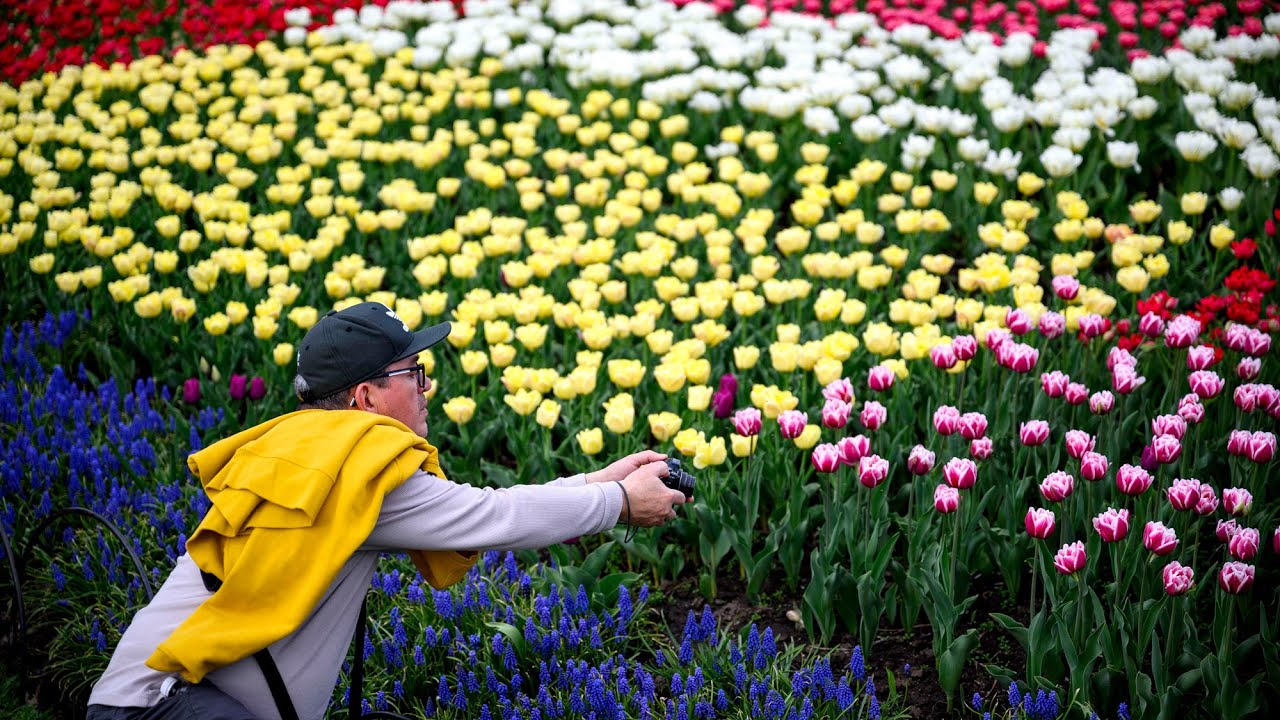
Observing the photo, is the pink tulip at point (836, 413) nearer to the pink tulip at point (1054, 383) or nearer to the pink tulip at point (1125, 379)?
the pink tulip at point (1054, 383)

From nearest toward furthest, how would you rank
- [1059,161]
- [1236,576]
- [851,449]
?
1. [1236,576]
2. [851,449]
3. [1059,161]

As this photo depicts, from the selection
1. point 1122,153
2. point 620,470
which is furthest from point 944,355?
point 1122,153

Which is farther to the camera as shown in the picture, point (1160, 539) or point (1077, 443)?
point (1077, 443)

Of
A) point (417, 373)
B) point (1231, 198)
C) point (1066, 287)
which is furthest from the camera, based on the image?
point (1231, 198)

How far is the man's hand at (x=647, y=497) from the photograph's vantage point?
285 cm

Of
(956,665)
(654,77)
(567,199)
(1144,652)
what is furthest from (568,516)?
(654,77)

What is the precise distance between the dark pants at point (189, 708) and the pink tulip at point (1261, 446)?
2.98m

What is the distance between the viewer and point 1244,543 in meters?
3.07

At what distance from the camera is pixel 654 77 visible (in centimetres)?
804

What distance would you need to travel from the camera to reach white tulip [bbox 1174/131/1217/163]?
20.0 ft

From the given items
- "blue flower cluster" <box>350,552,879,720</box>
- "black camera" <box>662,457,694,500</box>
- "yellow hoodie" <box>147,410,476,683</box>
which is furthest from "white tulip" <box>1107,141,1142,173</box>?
"yellow hoodie" <box>147,410,476,683</box>

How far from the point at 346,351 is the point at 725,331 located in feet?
7.81

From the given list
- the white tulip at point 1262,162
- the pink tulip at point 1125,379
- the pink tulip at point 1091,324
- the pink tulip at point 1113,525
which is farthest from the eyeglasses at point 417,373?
the white tulip at point 1262,162

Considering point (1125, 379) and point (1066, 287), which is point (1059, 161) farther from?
point (1125, 379)
